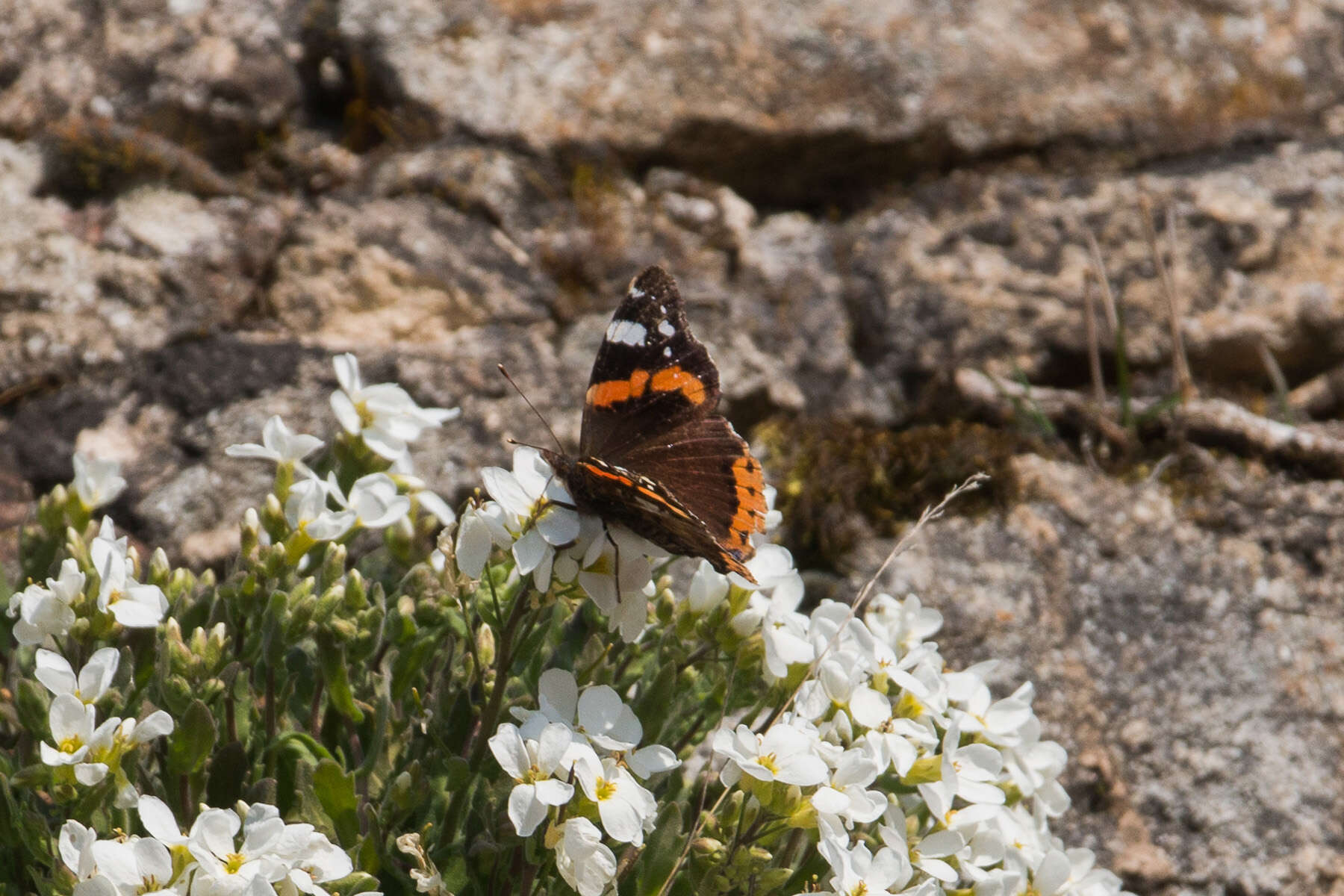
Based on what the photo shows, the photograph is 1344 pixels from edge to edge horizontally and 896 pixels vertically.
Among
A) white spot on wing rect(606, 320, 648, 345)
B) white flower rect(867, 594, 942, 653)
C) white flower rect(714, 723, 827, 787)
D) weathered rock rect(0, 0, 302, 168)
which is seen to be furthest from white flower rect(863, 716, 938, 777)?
weathered rock rect(0, 0, 302, 168)

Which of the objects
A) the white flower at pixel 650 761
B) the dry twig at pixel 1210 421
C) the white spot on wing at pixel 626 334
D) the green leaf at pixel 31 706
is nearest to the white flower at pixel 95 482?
the green leaf at pixel 31 706

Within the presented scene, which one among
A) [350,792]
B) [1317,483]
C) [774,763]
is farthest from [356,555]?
[1317,483]

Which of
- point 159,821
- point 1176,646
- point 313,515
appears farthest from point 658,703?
point 1176,646

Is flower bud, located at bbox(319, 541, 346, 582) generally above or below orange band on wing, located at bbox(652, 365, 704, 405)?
below

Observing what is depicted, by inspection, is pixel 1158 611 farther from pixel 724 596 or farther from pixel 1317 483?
pixel 724 596

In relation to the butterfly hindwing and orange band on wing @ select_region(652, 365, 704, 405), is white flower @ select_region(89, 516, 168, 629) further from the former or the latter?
orange band on wing @ select_region(652, 365, 704, 405)

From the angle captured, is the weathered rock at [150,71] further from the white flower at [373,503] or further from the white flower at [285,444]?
the white flower at [373,503]
